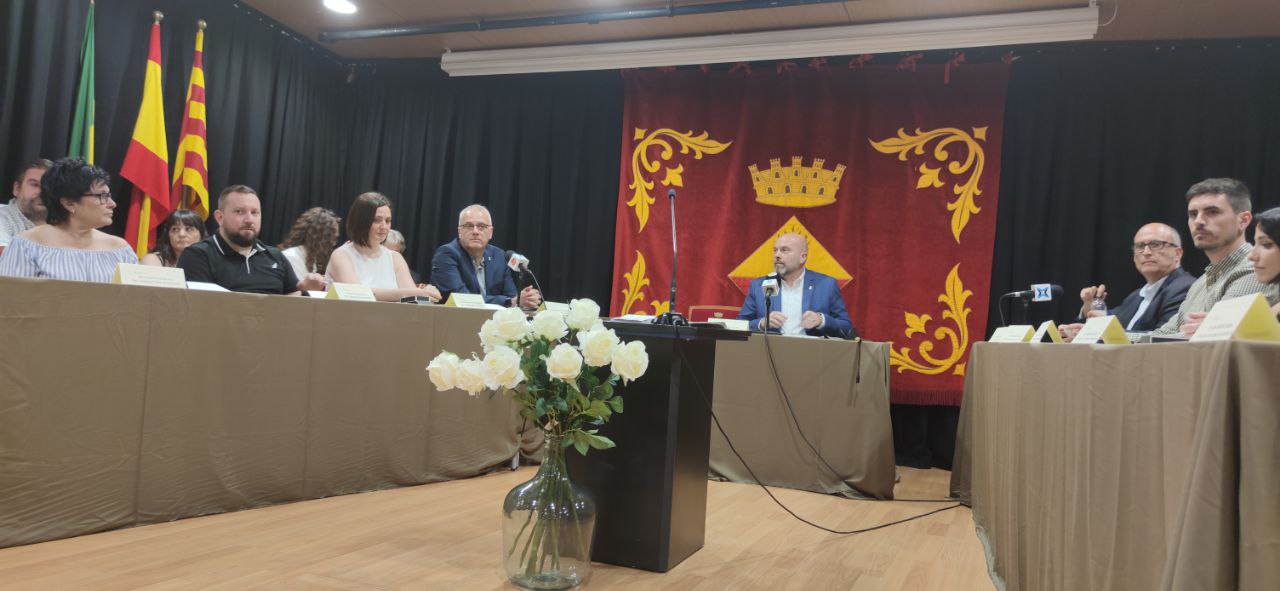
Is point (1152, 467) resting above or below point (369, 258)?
below

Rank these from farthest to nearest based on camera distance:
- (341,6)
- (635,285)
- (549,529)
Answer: (635,285), (341,6), (549,529)

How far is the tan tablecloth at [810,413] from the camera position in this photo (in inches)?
135

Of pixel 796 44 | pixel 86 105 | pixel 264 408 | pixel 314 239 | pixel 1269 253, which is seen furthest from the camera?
pixel 796 44

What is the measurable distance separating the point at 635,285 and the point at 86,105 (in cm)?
305

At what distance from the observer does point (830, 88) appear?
4852mm

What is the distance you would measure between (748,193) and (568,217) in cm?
122

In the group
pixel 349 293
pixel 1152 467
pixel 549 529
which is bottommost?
pixel 549 529

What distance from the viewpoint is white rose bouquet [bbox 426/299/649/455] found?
1.68 metres

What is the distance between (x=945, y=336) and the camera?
456 cm

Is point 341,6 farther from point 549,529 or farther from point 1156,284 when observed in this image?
point 1156,284

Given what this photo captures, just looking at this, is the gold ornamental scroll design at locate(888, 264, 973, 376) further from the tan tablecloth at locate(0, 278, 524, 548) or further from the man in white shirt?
the man in white shirt

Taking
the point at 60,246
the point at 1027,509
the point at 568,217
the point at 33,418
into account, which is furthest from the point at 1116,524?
the point at 568,217

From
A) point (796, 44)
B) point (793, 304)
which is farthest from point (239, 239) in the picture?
point (796, 44)

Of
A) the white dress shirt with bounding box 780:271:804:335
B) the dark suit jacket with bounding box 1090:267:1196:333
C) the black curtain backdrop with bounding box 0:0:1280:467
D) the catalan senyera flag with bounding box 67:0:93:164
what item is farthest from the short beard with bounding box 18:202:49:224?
the dark suit jacket with bounding box 1090:267:1196:333
